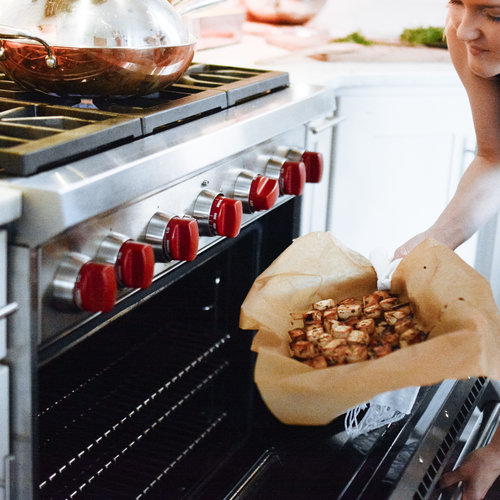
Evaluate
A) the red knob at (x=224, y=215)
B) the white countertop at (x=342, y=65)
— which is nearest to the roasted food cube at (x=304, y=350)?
the red knob at (x=224, y=215)

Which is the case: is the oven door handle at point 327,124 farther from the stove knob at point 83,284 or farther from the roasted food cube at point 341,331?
the stove knob at point 83,284

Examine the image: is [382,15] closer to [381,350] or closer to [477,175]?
[477,175]

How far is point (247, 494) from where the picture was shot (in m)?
1.23

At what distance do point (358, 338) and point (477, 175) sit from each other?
0.55m

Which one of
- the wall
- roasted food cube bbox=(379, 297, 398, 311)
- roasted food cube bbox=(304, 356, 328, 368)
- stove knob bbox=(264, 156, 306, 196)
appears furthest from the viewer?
the wall

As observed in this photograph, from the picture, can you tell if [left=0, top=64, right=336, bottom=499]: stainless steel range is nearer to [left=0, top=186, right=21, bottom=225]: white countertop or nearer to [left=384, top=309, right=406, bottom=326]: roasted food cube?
[left=0, top=186, right=21, bottom=225]: white countertop

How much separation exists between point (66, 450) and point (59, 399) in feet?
0.25

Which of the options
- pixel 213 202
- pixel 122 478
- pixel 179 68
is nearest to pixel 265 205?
pixel 213 202

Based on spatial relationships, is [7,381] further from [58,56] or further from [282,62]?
[282,62]

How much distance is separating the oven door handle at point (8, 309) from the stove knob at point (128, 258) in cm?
12

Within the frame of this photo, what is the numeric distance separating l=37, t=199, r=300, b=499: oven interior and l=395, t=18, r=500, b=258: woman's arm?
0.91 feet

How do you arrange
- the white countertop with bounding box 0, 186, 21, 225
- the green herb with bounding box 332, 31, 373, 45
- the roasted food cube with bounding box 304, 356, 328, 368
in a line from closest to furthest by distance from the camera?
the white countertop with bounding box 0, 186, 21, 225 < the roasted food cube with bounding box 304, 356, 328, 368 < the green herb with bounding box 332, 31, 373, 45

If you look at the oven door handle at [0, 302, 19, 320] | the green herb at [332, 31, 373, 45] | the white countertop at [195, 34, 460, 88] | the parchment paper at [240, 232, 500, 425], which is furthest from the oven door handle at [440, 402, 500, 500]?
the green herb at [332, 31, 373, 45]

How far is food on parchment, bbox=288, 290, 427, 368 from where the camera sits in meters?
0.89
